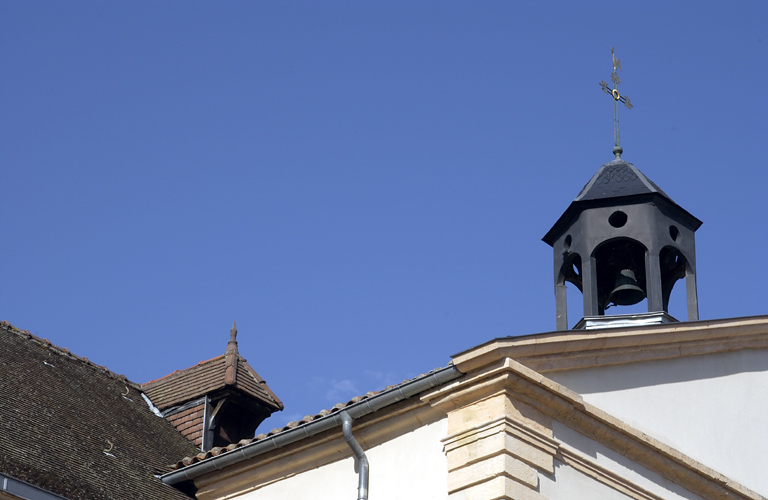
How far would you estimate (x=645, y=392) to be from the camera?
11.3 metres

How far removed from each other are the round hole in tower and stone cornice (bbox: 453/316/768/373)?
5.48ft

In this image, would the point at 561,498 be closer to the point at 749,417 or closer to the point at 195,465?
the point at 749,417

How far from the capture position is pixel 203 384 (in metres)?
15.7

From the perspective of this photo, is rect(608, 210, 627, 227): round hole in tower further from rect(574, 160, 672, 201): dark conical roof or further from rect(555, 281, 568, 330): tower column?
rect(555, 281, 568, 330): tower column

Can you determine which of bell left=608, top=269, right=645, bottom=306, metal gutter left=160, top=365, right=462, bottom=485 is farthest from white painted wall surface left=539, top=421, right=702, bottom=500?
bell left=608, top=269, right=645, bottom=306

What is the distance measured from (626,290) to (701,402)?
189 centimetres

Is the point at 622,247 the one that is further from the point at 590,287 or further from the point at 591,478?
the point at 591,478

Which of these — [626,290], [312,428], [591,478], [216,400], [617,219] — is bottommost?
[591,478]

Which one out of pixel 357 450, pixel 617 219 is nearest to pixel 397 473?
pixel 357 450

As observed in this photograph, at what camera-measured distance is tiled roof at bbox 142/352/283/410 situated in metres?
15.5

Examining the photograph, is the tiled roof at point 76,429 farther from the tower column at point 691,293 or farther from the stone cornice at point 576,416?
the tower column at point 691,293

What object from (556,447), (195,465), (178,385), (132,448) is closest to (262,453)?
(195,465)

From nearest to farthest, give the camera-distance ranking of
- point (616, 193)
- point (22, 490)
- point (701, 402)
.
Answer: point (22, 490) < point (701, 402) < point (616, 193)

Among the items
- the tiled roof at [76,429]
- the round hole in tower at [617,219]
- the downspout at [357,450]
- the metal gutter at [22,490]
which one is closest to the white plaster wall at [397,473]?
the downspout at [357,450]
